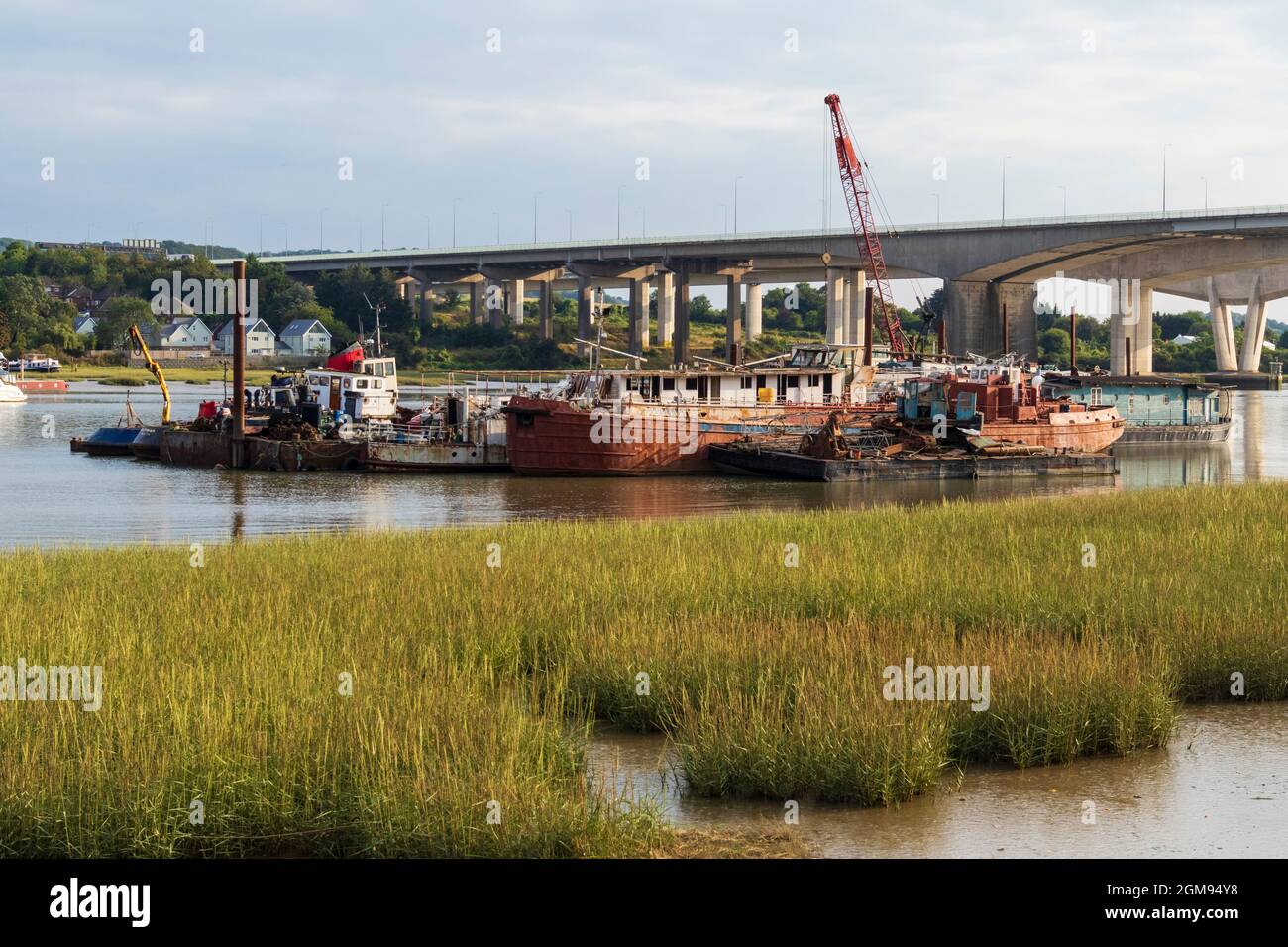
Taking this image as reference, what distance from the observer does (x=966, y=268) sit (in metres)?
100

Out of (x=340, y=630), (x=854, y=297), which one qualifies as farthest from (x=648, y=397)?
(x=854, y=297)

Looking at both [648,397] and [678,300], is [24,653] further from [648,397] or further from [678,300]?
[678,300]

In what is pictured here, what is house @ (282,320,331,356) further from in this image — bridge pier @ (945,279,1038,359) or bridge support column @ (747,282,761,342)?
bridge pier @ (945,279,1038,359)

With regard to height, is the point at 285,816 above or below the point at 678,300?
below

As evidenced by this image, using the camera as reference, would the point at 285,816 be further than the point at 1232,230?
No

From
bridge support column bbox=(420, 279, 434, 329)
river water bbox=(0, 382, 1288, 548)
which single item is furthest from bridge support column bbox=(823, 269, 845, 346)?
river water bbox=(0, 382, 1288, 548)

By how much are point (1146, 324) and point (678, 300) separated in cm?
3893

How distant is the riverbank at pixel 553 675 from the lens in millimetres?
9102

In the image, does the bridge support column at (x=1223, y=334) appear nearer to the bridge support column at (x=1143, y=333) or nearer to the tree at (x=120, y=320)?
the bridge support column at (x=1143, y=333)

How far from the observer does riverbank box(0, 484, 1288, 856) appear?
29.9ft

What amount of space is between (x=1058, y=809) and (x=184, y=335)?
147 m

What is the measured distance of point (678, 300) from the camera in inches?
5044

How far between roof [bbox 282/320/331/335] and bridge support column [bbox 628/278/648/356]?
30.1 m
